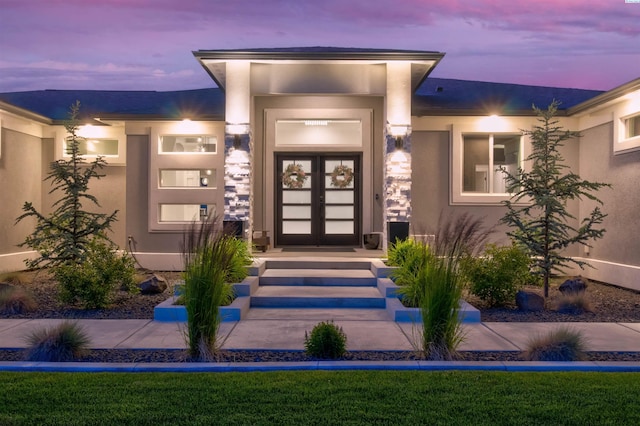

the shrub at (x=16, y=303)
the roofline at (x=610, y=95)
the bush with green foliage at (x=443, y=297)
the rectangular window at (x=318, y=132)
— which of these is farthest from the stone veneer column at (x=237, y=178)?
the roofline at (x=610, y=95)

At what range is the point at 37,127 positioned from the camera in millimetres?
14695

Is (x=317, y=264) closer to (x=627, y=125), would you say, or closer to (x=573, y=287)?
(x=573, y=287)

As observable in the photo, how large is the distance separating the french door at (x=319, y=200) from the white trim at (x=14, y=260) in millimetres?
6260

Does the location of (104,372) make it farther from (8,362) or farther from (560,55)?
(560,55)

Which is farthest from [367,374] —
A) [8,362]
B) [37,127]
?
[37,127]

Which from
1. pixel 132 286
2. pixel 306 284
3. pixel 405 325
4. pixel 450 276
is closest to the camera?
pixel 450 276

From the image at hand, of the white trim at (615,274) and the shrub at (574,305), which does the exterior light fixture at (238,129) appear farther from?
the white trim at (615,274)

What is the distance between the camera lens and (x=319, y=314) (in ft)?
28.6

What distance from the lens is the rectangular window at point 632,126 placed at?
11.4 meters

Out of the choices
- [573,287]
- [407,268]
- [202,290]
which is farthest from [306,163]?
[202,290]

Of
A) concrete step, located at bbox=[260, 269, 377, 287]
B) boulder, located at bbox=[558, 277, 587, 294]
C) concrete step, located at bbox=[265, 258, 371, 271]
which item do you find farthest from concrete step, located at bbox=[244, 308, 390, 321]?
boulder, located at bbox=[558, 277, 587, 294]

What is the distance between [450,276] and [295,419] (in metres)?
2.41

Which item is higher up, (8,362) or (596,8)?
(596,8)

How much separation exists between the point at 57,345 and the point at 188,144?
30.0 ft
